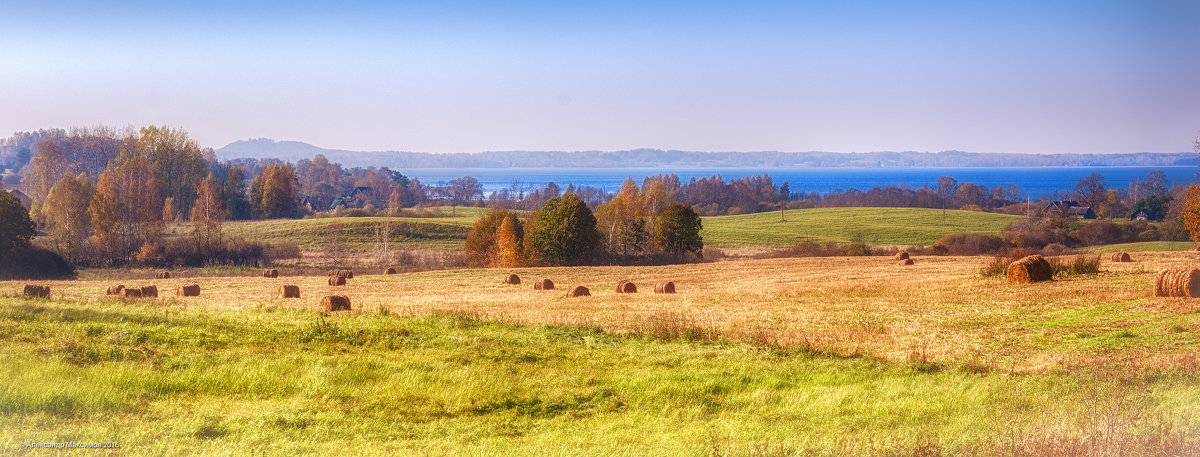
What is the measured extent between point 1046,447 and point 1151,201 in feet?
380

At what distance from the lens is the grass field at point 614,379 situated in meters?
8.44

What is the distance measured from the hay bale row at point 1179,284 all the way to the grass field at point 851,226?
206ft

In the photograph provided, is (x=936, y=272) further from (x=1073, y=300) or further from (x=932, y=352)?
(x=932, y=352)

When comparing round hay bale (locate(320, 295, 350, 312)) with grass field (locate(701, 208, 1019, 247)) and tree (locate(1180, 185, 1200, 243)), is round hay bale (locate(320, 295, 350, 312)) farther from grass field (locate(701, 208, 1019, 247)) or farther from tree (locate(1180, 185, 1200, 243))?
grass field (locate(701, 208, 1019, 247))

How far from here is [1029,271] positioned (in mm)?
25047

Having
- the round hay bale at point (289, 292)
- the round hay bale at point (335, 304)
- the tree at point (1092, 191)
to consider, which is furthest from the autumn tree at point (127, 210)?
the tree at point (1092, 191)

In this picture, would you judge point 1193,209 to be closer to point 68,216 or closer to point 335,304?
point 335,304

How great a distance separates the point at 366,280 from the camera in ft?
136

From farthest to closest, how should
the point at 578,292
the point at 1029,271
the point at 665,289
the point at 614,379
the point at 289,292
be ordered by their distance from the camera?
the point at 665,289 → the point at 578,292 → the point at 289,292 → the point at 1029,271 → the point at 614,379

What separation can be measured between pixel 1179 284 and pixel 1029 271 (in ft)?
19.5

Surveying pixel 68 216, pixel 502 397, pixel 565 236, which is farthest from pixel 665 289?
pixel 68 216

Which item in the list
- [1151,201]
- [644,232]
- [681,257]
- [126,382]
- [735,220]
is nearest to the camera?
[126,382]

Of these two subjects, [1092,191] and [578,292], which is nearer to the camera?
[578,292]

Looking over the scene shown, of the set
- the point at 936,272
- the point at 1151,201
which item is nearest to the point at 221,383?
the point at 936,272
